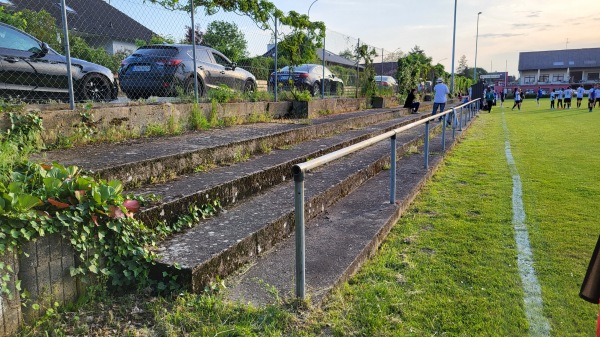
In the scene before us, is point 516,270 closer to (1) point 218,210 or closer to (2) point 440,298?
(2) point 440,298

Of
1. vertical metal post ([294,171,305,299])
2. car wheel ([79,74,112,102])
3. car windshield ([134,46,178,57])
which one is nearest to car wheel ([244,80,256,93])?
car windshield ([134,46,178,57])

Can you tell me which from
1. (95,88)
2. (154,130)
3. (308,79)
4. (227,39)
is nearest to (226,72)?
(227,39)

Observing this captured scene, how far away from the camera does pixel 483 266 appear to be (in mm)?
3498

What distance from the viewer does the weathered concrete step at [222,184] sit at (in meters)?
3.26

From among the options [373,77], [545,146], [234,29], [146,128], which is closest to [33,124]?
[146,128]

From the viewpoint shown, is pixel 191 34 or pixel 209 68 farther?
pixel 209 68

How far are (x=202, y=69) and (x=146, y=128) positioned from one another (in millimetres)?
2932

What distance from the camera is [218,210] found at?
12.3 feet

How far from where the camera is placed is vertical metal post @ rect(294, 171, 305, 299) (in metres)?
2.56

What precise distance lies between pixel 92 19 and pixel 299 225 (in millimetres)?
4594

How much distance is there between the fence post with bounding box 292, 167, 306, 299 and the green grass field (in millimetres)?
167

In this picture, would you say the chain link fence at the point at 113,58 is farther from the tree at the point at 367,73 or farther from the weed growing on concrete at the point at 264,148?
the tree at the point at 367,73

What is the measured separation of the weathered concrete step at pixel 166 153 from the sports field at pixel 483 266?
2082 millimetres

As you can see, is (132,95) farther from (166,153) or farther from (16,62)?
(166,153)
